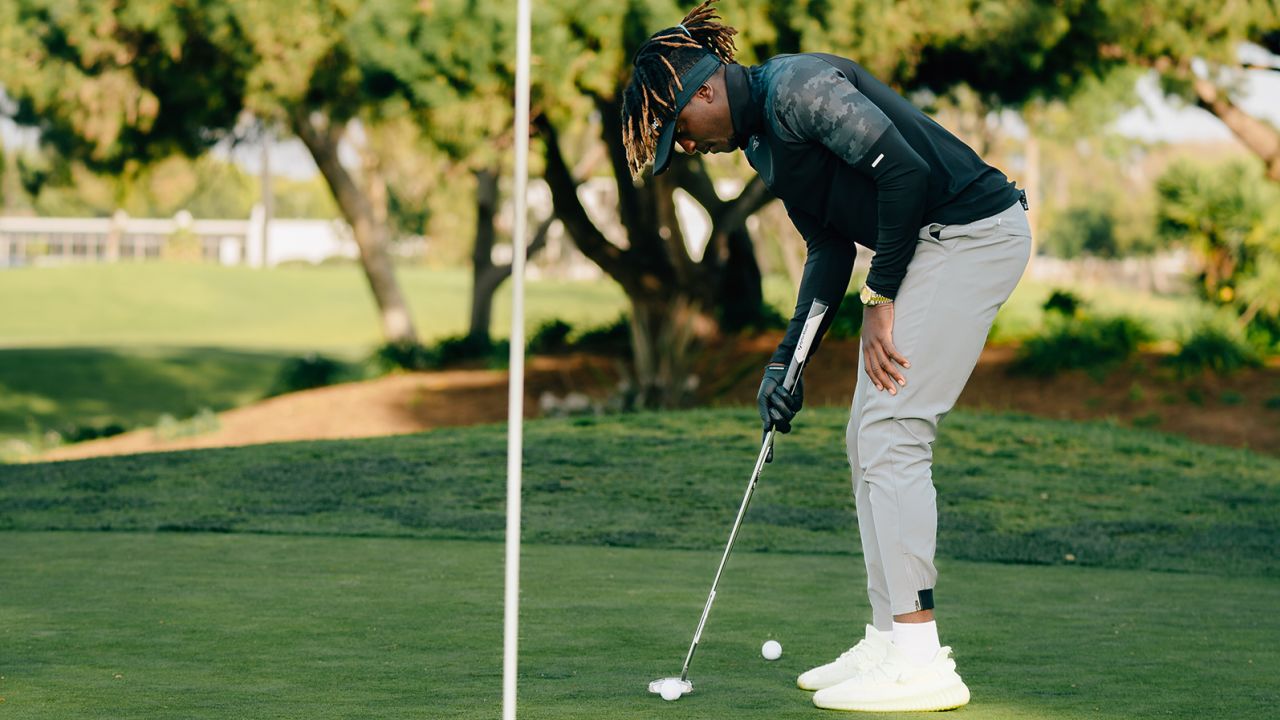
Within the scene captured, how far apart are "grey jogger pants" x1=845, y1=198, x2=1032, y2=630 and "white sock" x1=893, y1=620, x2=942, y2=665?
5cm

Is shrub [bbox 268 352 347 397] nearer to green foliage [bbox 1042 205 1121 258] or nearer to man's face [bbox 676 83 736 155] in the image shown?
man's face [bbox 676 83 736 155]

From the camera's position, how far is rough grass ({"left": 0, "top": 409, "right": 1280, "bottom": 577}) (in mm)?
8109

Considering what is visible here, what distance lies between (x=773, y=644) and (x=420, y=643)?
→ 1080mm

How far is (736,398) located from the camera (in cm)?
1689

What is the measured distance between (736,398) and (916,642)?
1287cm

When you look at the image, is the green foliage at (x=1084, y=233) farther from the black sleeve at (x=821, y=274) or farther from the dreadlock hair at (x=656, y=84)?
the dreadlock hair at (x=656, y=84)

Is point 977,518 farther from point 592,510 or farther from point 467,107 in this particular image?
point 467,107

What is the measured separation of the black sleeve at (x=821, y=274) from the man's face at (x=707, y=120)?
449 millimetres

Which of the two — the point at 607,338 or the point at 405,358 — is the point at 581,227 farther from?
the point at 405,358

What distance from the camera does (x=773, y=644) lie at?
15.2 ft

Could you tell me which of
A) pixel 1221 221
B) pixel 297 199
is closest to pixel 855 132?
pixel 1221 221

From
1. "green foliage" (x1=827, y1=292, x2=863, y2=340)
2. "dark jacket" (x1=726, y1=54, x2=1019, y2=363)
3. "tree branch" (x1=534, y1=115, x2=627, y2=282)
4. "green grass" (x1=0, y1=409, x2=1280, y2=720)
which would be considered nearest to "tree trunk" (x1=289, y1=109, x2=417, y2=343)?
"tree branch" (x1=534, y1=115, x2=627, y2=282)

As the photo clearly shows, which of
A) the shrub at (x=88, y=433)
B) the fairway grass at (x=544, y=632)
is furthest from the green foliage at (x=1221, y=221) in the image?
the shrub at (x=88, y=433)

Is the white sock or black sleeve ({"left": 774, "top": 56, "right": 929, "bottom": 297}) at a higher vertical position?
black sleeve ({"left": 774, "top": 56, "right": 929, "bottom": 297})
